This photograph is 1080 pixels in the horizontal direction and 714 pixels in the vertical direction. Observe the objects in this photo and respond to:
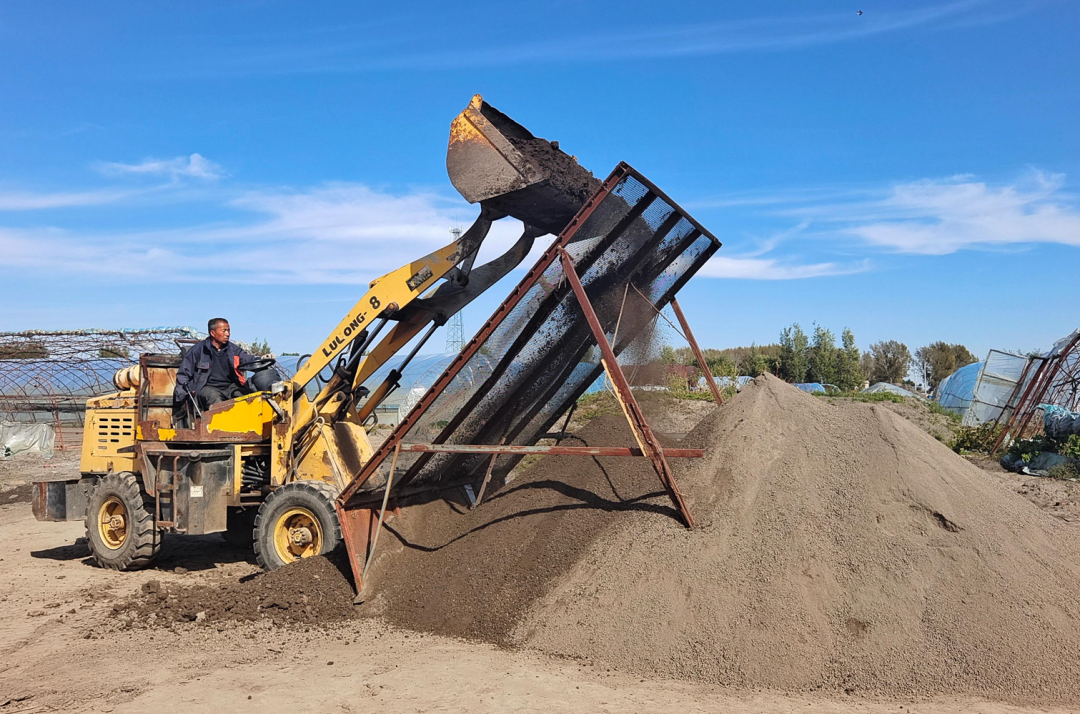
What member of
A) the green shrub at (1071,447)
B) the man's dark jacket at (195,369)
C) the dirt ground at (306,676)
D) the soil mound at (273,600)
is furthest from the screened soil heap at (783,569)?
the green shrub at (1071,447)

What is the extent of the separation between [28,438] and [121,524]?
16.4m

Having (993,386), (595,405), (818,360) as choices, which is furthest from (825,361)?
(595,405)

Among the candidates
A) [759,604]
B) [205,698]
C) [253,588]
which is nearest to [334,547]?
[253,588]

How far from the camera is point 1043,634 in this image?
453 centimetres

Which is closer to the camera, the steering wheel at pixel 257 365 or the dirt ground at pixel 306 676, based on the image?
the dirt ground at pixel 306 676

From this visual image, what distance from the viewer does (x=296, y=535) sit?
735 centimetres

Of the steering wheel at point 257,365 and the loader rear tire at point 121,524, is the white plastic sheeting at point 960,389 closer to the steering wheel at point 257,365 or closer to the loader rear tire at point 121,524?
the steering wheel at point 257,365

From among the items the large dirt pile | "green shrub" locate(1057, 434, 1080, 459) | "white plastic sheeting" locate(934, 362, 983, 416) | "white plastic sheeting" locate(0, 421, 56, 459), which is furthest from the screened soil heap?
"white plastic sheeting" locate(934, 362, 983, 416)

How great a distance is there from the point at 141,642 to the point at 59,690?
0.93m

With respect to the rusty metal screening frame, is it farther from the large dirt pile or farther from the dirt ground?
the dirt ground

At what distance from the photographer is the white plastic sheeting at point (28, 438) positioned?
21703 mm

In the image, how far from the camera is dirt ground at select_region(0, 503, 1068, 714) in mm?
4410

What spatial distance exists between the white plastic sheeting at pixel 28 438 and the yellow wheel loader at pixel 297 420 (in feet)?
49.8

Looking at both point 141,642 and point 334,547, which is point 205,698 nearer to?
point 141,642
